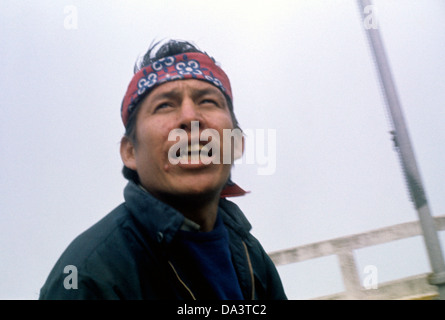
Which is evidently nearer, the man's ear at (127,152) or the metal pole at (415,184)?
the man's ear at (127,152)

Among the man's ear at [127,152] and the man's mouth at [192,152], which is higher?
the man's ear at [127,152]

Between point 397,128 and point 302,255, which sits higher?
point 397,128

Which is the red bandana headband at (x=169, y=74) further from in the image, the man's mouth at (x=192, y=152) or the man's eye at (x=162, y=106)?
the man's mouth at (x=192, y=152)

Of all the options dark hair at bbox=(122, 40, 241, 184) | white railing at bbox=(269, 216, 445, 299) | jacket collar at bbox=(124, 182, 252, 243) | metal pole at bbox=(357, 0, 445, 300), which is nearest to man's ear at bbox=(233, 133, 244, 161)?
dark hair at bbox=(122, 40, 241, 184)

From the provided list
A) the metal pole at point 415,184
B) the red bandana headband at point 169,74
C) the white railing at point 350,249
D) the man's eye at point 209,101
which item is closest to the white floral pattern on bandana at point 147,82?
the red bandana headband at point 169,74

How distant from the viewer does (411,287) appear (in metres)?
2.57

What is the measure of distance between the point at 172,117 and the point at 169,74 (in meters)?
0.22

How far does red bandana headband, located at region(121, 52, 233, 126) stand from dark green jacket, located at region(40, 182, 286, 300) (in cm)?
39

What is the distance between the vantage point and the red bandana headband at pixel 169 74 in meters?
1.18

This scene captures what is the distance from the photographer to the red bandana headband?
118cm

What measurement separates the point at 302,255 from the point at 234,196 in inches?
69.9

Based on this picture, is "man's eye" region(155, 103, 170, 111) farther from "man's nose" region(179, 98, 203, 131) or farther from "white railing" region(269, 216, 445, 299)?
"white railing" region(269, 216, 445, 299)
